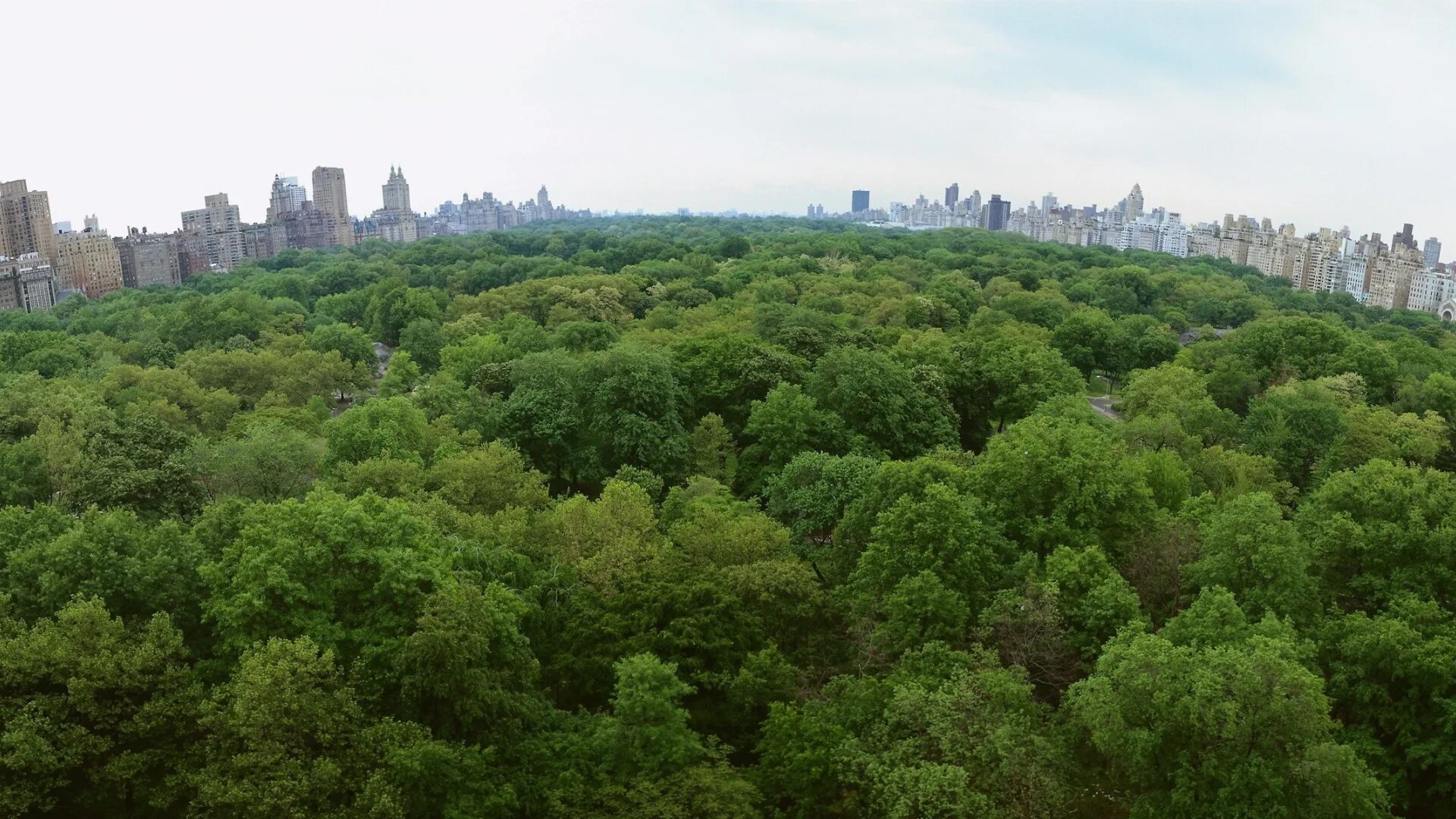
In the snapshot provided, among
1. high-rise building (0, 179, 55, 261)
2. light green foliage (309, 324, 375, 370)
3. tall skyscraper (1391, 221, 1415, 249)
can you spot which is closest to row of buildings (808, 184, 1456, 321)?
tall skyscraper (1391, 221, 1415, 249)

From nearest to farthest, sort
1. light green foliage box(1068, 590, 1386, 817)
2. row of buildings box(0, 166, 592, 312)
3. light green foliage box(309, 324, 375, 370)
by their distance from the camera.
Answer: light green foliage box(1068, 590, 1386, 817)
light green foliage box(309, 324, 375, 370)
row of buildings box(0, 166, 592, 312)

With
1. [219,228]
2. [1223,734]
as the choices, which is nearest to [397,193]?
[219,228]

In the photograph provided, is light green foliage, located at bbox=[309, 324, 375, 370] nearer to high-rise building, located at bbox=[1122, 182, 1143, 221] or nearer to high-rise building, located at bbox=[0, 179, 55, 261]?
high-rise building, located at bbox=[0, 179, 55, 261]

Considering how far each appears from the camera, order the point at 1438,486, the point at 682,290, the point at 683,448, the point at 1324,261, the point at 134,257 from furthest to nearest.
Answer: the point at 1324,261
the point at 134,257
the point at 682,290
the point at 683,448
the point at 1438,486

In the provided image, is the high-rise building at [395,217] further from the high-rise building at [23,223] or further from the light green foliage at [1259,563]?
the light green foliage at [1259,563]

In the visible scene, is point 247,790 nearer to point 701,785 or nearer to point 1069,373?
point 701,785

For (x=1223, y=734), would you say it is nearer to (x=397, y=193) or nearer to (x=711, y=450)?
(x=711, y=450)

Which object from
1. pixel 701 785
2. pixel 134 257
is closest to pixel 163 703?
pixel 701 785
